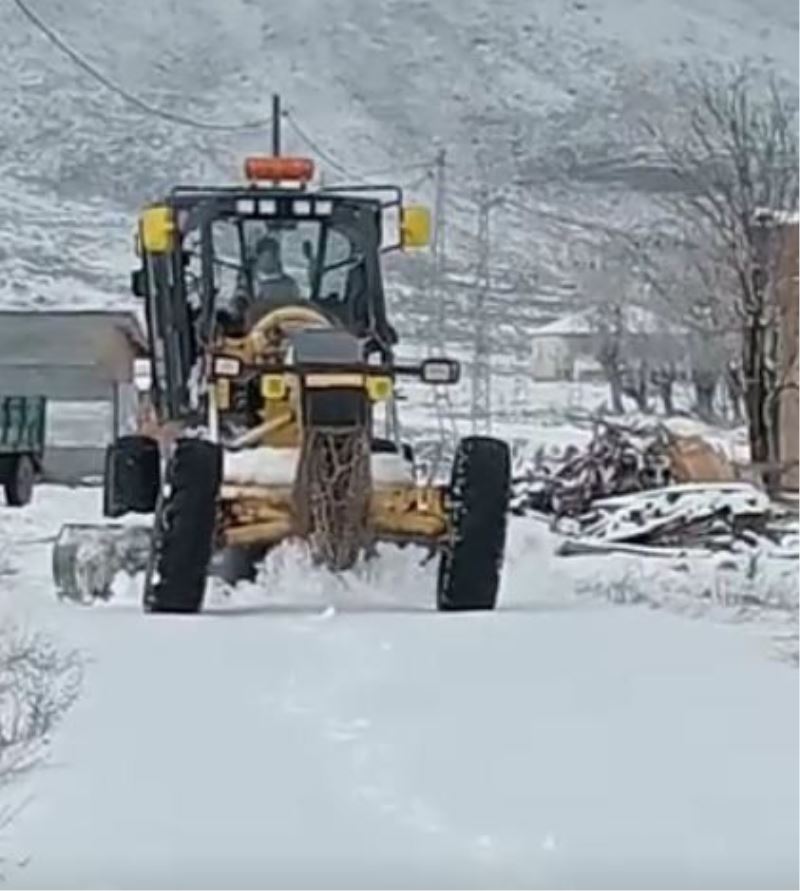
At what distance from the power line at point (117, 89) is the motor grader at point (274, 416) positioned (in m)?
0.03

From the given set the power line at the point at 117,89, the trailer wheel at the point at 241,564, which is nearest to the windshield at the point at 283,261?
the power line at the point at 117,89

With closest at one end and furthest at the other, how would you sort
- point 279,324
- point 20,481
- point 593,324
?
point 20,481, point 593,324, point 279,324

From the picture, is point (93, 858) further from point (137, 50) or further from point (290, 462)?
point (137, 50)

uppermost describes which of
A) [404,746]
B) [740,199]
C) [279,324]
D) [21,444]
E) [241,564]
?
[740,199]

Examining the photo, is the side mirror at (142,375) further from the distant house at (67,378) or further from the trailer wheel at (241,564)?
the trailer wheel at (241,564)

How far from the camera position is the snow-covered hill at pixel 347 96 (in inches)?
62.3

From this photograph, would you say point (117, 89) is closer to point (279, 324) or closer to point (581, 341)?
point (279, 324)

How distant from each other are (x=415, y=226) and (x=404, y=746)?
0.45 meters

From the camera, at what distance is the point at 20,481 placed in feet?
5.03

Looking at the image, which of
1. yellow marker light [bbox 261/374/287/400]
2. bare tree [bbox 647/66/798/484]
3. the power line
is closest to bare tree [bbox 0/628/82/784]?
yellow marker light [bbox 261/374/287/400]

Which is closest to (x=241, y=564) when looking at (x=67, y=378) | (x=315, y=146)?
(x=67, y=378)

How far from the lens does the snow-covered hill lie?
5.19 feet

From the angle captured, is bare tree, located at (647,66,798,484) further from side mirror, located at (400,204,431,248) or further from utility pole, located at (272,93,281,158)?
utility pole, located at (272,93,281,158)

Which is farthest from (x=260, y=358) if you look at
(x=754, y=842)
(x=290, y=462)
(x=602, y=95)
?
(x=754, y=842)
